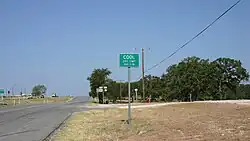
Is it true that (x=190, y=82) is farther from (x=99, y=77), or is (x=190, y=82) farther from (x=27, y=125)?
(x=27, y=125)

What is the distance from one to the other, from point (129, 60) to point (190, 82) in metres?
67.2

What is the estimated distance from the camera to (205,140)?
11.8 metres

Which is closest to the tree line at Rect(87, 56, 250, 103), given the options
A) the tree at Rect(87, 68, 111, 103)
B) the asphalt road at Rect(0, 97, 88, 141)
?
the tree at Rect(87, 68, 111, 103)

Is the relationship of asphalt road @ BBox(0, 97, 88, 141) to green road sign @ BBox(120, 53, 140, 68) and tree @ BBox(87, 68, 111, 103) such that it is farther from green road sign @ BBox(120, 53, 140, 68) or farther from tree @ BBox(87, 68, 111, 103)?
tree @ BBox(87, 68, 111, 103)

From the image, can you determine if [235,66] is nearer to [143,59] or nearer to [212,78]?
[212,78]

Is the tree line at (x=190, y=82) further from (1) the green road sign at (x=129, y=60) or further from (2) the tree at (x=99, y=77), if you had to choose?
(1) the green road sign at (x=129, y=60)

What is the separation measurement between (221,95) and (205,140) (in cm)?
8509

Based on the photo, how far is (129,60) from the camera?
21.0m

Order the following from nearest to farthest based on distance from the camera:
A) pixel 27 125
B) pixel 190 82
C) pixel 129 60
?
pixel 129 60
pixel 27 125
pixel 190 82

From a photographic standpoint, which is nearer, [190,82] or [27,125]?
[27,125]

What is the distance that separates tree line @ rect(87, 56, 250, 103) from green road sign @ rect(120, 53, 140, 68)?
198 feet

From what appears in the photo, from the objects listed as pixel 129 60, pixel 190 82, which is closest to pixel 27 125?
pixel 129 60

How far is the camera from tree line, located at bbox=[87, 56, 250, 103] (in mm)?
87188

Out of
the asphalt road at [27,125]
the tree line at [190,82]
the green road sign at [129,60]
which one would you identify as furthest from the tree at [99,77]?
the green road sign at [129,60]
